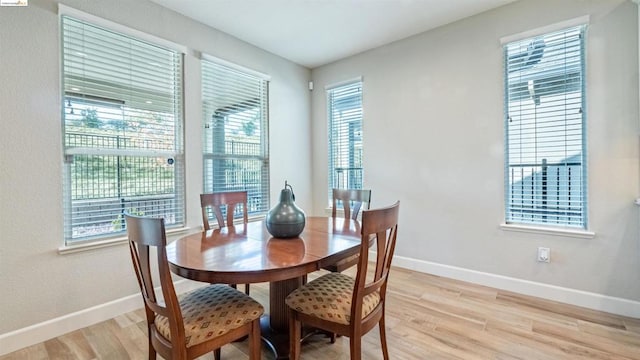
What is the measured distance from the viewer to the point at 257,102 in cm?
364

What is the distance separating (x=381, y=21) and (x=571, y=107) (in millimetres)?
1909

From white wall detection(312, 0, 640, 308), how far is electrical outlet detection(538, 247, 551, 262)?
40 mm

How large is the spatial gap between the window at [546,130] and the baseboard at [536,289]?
0.57m

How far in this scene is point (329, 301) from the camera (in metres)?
1.54

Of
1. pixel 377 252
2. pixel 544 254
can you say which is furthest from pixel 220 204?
pixel 544 254

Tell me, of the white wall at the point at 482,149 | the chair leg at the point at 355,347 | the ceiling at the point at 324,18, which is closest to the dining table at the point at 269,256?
the chair leg at the point at 355,347

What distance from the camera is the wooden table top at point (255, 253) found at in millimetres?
1307

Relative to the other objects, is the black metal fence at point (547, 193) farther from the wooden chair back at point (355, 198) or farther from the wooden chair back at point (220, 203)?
the wooden chair back at point (220, 203)

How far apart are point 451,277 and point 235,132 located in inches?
114

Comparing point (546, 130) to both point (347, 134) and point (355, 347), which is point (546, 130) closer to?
point (347, 134)

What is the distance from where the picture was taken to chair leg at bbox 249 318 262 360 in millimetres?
1422

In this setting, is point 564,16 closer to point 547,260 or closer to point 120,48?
point 547,260

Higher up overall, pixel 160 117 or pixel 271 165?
pixel 160 117

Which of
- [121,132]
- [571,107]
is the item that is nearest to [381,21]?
[571,107]
